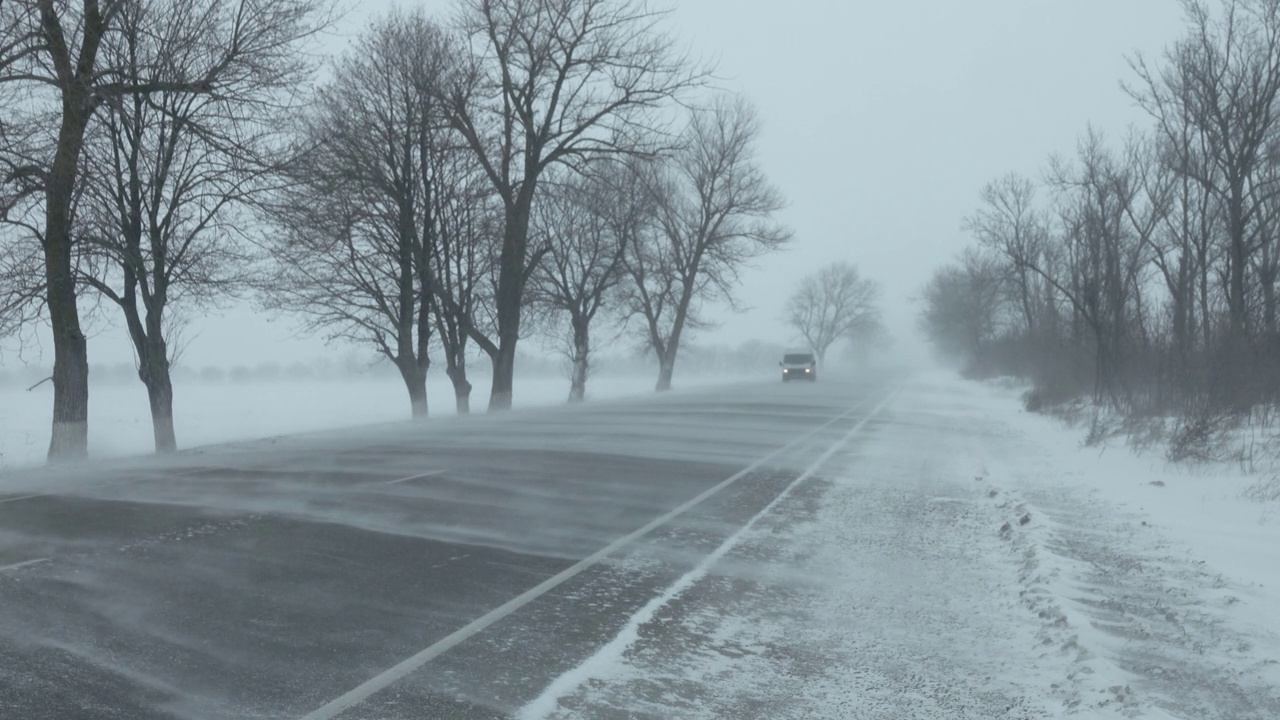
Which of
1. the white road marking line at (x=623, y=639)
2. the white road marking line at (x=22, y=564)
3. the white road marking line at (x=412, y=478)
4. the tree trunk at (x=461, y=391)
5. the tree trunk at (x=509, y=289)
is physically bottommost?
the white road marking line at (x=623, y=639)

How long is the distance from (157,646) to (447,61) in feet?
88.7

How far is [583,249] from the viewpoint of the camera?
4425cm

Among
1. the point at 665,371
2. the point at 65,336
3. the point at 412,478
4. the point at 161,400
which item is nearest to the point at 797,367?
the point at 665,371

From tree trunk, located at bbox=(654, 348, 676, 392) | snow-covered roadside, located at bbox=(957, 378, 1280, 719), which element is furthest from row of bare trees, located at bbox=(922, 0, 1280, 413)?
tree trunk, located at bbox=(654, 348, 676, 392)

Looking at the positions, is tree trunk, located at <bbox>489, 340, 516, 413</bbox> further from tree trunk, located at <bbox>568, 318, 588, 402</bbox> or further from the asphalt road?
the asphalt road

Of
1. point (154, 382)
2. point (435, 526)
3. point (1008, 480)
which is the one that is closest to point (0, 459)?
point (154, 382)

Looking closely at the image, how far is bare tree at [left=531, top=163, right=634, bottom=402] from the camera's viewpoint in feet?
136

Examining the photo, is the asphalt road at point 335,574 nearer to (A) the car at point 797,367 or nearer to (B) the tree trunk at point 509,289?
(B) the tree trunk at point 509,289

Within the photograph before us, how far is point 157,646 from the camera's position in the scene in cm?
600

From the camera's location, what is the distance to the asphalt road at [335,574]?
17.8 ft

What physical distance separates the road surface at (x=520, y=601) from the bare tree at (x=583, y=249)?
91.7 ft

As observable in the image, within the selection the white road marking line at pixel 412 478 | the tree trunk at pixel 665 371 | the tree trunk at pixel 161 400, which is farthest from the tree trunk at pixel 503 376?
the tree trunk at pixel 665 371

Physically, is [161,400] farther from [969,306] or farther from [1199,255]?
[969,306]

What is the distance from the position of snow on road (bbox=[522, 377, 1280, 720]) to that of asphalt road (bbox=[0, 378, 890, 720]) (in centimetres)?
56
